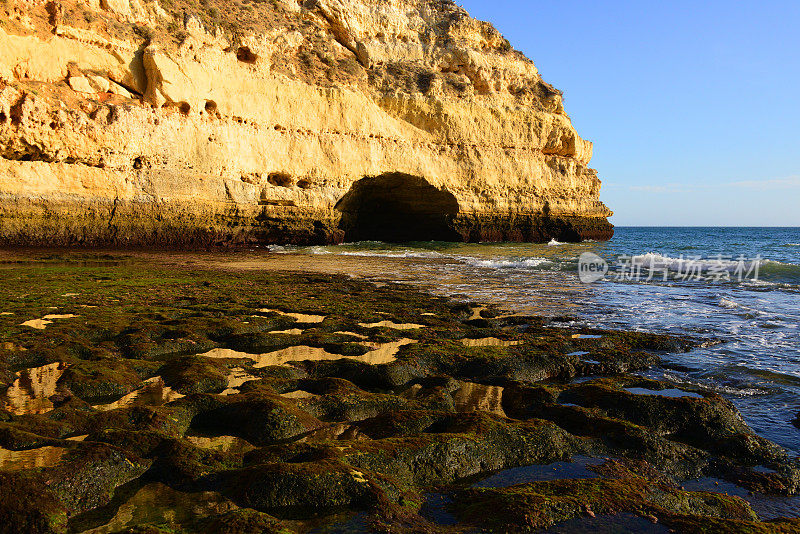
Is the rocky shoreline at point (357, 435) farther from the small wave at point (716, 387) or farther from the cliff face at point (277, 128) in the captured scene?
the cliff face at point (277, 128)

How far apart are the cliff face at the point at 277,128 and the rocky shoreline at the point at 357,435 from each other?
1452 cm

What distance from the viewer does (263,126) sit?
78.5ft

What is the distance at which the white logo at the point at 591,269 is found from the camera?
45.6 ft

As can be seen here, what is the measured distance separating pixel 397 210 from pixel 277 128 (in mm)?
10338

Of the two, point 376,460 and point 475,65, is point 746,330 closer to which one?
point 376,460

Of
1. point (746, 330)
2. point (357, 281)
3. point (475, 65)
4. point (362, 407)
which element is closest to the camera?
point (362, 407)

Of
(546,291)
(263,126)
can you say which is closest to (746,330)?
(546,291)

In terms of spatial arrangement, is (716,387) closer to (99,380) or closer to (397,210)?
(99,380)

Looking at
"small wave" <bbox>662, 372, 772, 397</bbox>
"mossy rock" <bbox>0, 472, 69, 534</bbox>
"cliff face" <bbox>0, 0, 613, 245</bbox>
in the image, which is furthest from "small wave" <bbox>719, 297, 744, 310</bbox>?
"cliff face" <bbox>0, 0, 613, 245</bbox>

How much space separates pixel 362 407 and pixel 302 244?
2308 cm

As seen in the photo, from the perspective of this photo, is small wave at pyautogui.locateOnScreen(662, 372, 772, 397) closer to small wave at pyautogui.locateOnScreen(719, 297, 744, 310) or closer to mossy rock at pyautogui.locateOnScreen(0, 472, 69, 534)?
mossy rock at pyautogui.locateOnScreen(0, 472, 69, 534)

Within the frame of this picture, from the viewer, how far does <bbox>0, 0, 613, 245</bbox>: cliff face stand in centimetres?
1853

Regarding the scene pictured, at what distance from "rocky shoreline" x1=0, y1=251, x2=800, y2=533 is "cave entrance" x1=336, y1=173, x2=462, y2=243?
71.2 ft

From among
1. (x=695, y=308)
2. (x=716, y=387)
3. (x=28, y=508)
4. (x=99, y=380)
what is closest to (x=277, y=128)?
(x=695, y=308)
